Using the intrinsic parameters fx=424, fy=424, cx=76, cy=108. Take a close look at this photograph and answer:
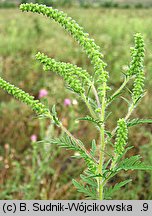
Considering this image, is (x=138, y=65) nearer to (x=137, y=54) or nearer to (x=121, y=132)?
(x=137, y=54)

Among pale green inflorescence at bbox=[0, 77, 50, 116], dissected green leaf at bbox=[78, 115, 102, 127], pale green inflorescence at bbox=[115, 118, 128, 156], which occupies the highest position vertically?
pale green inflorescence at bbox=[0, 77, 50, 116]

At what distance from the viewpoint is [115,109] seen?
4023 millimetres

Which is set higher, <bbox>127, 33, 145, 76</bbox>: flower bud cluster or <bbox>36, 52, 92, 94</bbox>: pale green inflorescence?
<bbox>127, 33, 145, 76</bbox>: flower bud cluster

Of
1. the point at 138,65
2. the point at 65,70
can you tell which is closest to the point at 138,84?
the point at 138,65

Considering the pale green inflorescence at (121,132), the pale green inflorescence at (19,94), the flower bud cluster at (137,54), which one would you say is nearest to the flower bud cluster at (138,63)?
the flower bud cluster at (137,54)

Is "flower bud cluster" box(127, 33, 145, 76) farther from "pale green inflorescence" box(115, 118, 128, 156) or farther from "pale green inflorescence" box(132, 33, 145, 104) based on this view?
"pale green inflorescence" box(115, 118, 128, 156)

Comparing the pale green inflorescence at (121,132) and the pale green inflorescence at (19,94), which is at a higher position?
the pale green inflorescence at (19,94)

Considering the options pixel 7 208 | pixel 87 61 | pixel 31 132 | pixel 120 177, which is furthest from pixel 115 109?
pixel 7 208

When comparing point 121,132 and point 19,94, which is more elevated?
point 19,94

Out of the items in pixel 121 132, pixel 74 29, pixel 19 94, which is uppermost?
pixel 74 29

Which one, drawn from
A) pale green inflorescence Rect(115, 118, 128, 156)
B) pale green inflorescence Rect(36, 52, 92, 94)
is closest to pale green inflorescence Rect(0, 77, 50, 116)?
pale green inflorescence Rect(36, 52, 92, 94)

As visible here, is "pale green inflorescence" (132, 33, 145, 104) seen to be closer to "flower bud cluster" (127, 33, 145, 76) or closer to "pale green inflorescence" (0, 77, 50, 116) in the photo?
"flower bud cluster" (127, 33, 145, 76)

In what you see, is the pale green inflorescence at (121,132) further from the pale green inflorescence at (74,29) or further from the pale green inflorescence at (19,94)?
the pale green inflorescence at (19,94)

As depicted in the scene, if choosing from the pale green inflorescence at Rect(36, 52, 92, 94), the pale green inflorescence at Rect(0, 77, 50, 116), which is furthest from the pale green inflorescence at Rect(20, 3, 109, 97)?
the pale green inflorescence at Rect(0, 77, 50, 116)
